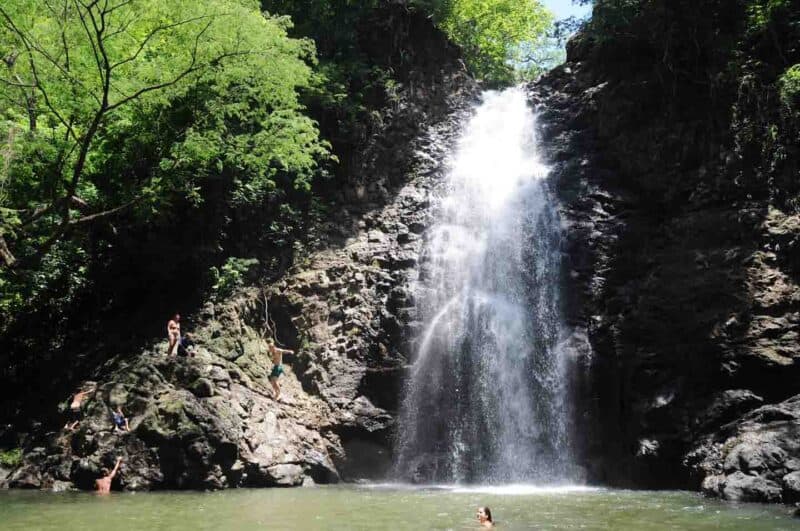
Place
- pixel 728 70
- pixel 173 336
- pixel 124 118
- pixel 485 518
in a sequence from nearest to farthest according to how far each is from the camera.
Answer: pixel 485 518
pixel 173 336
pixel 124 118
pixel 728 70

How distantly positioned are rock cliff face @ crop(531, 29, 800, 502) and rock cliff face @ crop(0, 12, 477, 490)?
14.5 feet

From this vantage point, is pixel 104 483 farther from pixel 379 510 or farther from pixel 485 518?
pixel 485 518

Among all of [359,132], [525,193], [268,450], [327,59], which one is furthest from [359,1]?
[268,450]

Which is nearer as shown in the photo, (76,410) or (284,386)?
(76,410)

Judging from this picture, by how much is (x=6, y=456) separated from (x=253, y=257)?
748 cm

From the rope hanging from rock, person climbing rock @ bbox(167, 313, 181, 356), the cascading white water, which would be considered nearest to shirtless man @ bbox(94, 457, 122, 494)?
person climbing rock @ bbox(167, 313, 181, 356)

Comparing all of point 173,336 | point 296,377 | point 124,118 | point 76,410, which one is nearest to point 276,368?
point 296,377

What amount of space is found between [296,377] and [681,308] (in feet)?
29.2

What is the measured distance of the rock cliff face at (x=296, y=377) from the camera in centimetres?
1311

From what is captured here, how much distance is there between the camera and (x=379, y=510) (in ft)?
34.1

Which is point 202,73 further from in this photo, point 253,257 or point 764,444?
point 764,444

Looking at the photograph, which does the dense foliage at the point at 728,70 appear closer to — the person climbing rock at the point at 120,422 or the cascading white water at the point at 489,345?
the cascading white water at the point at 489,345

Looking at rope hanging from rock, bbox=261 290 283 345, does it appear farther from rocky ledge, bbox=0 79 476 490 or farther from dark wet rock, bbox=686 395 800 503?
dark wet rock, bbox=686 395 800 503

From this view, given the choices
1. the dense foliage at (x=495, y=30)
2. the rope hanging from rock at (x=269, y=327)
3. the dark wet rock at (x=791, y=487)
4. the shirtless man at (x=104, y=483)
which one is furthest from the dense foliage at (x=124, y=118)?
the dense foliage at (x=495, y=30)
